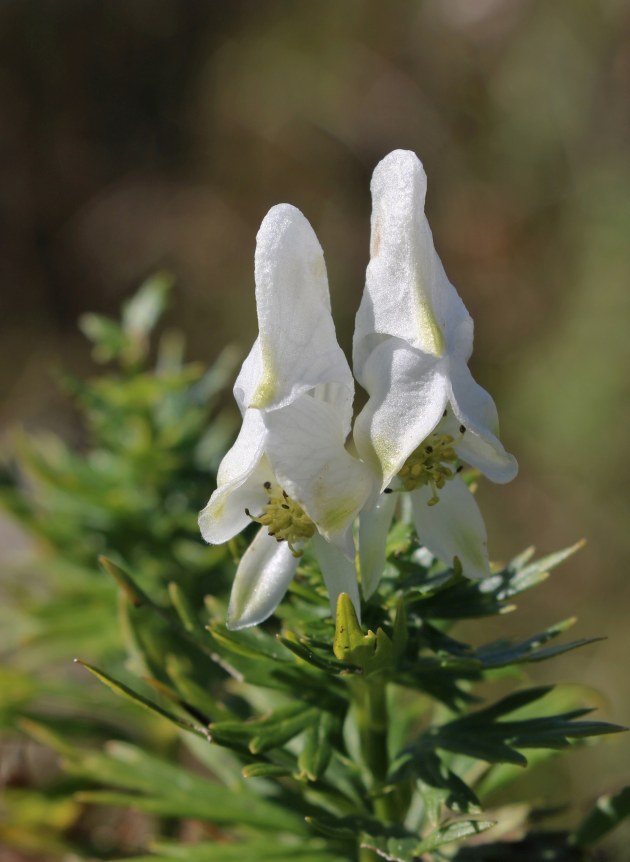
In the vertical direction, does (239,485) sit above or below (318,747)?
above

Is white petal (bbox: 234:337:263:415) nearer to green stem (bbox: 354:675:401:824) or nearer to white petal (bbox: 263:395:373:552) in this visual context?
white petal (bbox: 263:395:373:552)

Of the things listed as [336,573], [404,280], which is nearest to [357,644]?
[336,573]

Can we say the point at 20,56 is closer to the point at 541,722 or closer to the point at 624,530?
the point at 624,530

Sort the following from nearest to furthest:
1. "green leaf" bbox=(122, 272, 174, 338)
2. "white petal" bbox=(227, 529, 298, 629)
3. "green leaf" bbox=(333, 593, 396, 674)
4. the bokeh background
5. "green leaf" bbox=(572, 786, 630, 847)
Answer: "green leaf" bbox=(333, 593, 396, 674)
"white petal" bbox=(227, 529, 298, 629)
"green leaf" bbox=(572, 786, 630, 847)
"green leaf" bbox=(122, 272, 174, 338)
the bokeh background

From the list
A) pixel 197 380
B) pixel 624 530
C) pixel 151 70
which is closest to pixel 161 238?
pixel 151 70

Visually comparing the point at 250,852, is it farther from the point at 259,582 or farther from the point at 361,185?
the point at 361,185

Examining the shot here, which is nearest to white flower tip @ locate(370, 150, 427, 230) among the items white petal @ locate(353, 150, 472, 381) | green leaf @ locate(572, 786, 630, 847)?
white petal @ locate(353, 150, 472, 381)

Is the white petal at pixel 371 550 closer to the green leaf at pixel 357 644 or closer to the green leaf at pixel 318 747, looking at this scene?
the green leaf at pixel 357 644
